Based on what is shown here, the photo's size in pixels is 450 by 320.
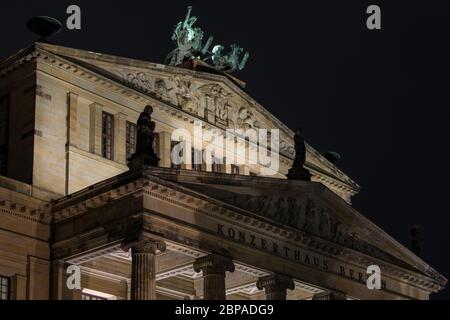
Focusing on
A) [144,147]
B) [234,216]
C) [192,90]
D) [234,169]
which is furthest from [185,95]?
[144,147]

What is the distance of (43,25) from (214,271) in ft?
39.8

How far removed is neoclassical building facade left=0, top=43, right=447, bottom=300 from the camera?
41.7 meters

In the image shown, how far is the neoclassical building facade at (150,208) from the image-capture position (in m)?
41.7

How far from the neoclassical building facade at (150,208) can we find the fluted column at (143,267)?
0.15 ft

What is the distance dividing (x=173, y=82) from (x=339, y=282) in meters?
11.2

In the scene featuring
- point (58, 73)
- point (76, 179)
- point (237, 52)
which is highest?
point (237, 52)

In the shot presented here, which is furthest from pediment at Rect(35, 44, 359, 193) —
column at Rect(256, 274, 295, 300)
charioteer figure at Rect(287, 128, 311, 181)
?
column at Rect(256, 274, 295, 300)

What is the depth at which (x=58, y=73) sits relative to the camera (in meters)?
46.0

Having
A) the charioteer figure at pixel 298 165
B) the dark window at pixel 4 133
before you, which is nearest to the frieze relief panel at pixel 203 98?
the dark window at pixel 4 133

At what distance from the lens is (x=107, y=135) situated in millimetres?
47500
